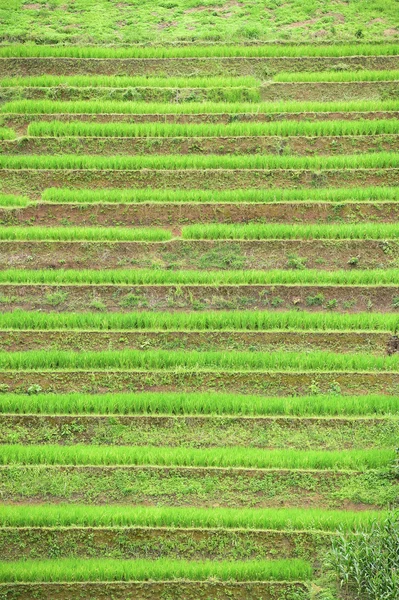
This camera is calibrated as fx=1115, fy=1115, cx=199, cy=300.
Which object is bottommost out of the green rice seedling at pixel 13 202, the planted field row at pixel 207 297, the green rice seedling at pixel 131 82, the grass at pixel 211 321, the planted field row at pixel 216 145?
the grass at pixel 211 321

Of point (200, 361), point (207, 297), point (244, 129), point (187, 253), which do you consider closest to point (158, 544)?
point (200, 361)

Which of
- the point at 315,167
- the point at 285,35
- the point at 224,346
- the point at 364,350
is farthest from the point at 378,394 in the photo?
the point at 285,35

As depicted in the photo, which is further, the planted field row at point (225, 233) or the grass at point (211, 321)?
the planted field row at point (225, 233)

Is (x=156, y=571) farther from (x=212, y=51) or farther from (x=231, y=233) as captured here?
(x=212, y=51)

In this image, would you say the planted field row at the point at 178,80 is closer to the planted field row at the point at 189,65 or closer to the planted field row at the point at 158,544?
the planted field row at the point at 189,65

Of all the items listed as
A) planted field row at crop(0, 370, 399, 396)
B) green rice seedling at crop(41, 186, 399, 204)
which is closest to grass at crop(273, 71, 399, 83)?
green rice seedling at crop(41, 186, 399, 204)

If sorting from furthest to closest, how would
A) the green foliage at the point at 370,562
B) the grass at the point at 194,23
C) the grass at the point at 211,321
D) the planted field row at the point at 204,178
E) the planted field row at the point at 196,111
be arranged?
1. the grass at the point at 194,23
2. the planted field row at the point at 196,111
3. the planted field row at the point at 204,178
4. the grass at the point at 211,321
5. the green foliage at the point at 370,562

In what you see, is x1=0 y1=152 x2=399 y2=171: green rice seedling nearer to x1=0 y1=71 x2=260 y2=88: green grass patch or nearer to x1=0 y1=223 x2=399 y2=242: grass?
x1=0 y1=223 x2=399 y2=242: grass

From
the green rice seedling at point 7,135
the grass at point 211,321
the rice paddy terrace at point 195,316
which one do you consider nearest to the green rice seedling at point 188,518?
the rice paddy terrace at point 195,316
